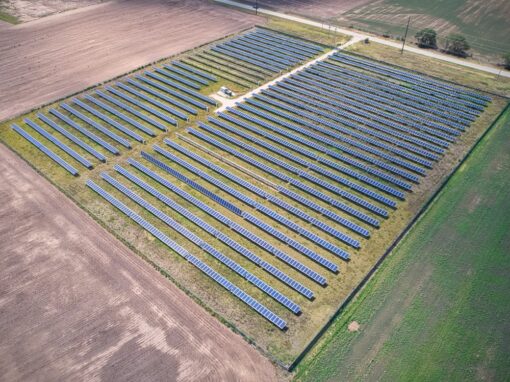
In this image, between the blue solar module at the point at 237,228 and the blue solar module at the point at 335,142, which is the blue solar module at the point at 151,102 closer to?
the blue solar module at the point at 237,228

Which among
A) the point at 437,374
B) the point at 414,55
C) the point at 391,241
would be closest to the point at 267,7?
the point at 414,55

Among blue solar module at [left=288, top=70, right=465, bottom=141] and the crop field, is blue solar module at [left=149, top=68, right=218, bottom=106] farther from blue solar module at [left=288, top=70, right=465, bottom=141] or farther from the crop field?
blue solar module at [left=288, top=70, right=465, bottom=141]

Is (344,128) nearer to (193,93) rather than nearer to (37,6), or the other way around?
(193,93)

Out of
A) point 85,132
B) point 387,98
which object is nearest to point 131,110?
point 85,132

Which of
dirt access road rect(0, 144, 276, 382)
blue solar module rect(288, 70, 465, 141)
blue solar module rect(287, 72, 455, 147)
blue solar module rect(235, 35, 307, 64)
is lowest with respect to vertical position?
dirt access road rect(0, 144, 276, 382)

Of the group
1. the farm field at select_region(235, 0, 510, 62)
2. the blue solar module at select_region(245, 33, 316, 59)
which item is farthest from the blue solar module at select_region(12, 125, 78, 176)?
the farm field at select_region(235, 0, 510, 62)

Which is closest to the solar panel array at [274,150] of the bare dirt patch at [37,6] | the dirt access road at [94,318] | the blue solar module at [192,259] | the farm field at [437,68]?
the blue solar module at [192,259]
